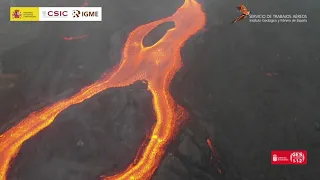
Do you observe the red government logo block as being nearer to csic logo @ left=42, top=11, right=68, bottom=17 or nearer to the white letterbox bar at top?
the white letterbox bar at top

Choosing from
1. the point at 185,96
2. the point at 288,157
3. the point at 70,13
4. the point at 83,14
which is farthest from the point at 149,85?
the point at 70,13

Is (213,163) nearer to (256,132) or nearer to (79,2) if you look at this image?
(256,132)

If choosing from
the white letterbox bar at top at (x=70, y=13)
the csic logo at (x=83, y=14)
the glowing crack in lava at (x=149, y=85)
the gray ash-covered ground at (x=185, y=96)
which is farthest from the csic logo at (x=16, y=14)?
the glowing crack in lava at (x=149, y=85)

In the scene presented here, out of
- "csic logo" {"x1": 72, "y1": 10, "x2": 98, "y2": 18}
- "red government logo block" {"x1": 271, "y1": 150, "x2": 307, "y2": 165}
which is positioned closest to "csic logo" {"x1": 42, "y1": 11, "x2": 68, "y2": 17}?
"csic logo" {"x1": 72, "y1": 10, "x2": 98, "y2": 18}

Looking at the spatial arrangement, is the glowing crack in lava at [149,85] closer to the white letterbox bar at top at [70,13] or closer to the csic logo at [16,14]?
the white letterbox bar at top at [70,13]

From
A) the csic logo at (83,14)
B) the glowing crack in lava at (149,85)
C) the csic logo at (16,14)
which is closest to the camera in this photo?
the glowing crack in lava at (149,85)

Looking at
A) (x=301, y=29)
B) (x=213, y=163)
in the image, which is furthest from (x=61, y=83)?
(x=301, y=29)
